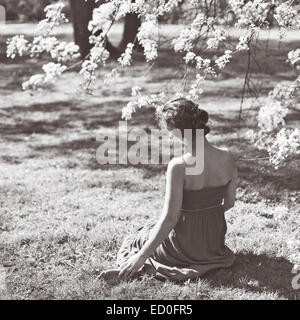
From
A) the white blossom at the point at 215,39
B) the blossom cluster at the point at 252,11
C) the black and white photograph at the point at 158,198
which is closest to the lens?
the black and white photograph at the point at 158,198

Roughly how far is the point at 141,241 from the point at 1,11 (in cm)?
2101

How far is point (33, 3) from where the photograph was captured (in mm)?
31500

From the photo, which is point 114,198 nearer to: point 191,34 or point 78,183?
point 78,183

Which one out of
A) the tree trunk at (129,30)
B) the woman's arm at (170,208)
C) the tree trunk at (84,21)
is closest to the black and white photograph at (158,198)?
the woman's arm at (170,208)

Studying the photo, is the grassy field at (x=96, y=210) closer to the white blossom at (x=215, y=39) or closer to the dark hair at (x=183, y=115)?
the dark hair at (x=183, y=115)

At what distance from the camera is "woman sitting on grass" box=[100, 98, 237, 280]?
4027mm

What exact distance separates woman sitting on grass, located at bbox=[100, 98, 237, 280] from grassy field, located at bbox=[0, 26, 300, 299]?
11 centimetres

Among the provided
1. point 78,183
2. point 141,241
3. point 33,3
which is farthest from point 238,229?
point 33,3

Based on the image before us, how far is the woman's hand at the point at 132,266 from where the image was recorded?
407cm

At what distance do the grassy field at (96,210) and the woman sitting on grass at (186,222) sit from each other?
11cm

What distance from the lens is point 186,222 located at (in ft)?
13.9

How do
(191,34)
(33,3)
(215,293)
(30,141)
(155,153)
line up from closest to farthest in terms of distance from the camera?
1. (215,293)
2. (191,34)
3. (155,153)
4. (30,141)
5. (33,3)

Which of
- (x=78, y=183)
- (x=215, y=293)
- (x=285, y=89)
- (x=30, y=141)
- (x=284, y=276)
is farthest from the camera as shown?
(x=30, y=141)
